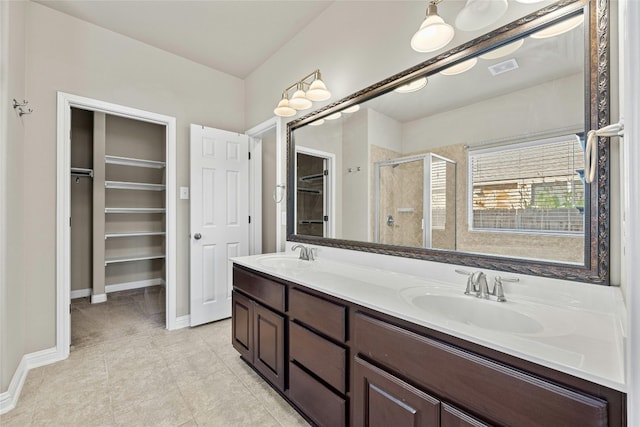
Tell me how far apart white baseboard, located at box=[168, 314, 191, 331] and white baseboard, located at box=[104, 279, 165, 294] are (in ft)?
5.73

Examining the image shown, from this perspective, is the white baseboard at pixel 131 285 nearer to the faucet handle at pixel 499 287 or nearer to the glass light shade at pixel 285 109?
the glass light shade at pixel 285 109

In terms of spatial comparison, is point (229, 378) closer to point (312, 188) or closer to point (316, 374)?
point (316, 374)

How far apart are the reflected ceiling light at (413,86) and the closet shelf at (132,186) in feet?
12.1

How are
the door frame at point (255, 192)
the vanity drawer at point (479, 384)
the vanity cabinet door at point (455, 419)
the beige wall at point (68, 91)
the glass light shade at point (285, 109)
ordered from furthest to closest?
1. the door frame at point (255, 192)
2. the glass light shade at point (285, 109)
3. the beige wall at point (68, 91)
4. the vanity cabinet door at point (455, 419)
5. the vanity drawer at point (479, 384)

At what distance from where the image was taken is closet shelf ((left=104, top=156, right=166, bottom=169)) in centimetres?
369

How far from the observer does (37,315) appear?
2184mm

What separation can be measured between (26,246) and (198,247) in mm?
1247

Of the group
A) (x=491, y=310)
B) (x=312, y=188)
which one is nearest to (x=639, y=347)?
(x=491, y=310)

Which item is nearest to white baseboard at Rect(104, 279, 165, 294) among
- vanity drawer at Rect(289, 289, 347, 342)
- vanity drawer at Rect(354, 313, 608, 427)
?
vanity drawer at Rect(289, 289, 347, 342)

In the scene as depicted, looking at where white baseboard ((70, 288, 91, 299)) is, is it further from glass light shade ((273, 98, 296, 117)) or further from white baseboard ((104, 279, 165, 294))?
glass light shade ((273, 98, 296, 117))

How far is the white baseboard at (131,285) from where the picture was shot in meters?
4.01

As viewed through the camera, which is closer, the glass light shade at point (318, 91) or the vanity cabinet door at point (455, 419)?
the vanity cabinet door at point (455, 419)

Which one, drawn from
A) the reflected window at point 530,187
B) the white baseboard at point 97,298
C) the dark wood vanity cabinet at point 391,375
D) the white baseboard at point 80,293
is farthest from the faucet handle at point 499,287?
the white baseboard at point 80,293

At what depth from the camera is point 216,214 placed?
2994mm
